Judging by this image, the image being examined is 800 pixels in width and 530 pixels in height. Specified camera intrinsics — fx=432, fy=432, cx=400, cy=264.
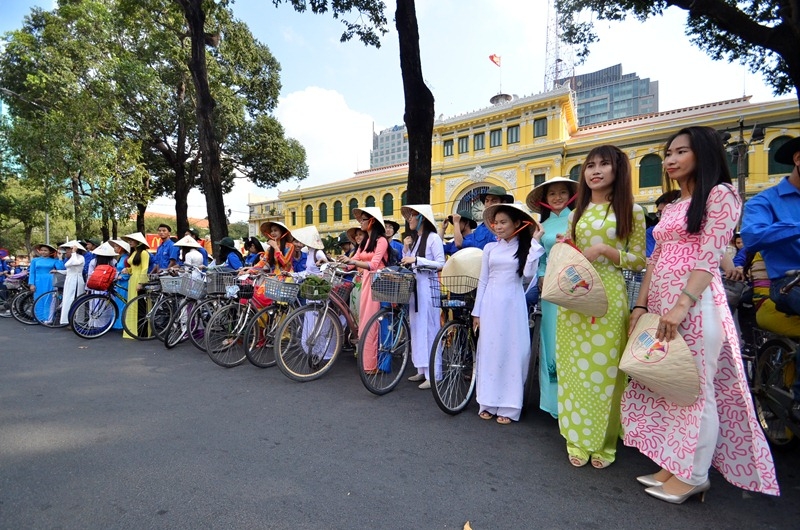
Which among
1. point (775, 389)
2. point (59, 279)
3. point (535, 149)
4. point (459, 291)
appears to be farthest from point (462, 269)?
point (535, 149)

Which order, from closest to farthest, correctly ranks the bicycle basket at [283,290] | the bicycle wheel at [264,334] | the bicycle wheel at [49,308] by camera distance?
the bicycle basket at [283,290]
the bicycle wheel at [264,334]
the bicycle wheel at [49,308]

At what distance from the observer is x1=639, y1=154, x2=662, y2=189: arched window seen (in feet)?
81.3

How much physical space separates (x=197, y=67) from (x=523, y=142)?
25.1 m

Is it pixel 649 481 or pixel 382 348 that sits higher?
pixel 382 348

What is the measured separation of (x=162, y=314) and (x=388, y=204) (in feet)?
97.8

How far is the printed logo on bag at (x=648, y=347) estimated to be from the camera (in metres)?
2.16

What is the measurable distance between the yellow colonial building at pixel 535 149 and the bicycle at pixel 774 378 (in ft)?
75.2

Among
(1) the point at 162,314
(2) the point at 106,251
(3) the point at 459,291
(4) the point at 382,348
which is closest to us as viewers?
Result: (3) the point at 459,291

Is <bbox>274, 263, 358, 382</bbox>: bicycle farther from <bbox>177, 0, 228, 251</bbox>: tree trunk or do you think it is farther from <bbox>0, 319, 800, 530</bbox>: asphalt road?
<bbox>177, 0, 228, 251</bbox>: tree trunk

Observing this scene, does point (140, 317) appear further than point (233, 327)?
Yes

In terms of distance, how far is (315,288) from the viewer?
4.40 m

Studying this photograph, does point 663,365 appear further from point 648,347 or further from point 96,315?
point 96,315

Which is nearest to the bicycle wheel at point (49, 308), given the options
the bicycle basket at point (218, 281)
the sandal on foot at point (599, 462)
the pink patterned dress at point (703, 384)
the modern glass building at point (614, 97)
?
the bicycle basket at point (218, 281)

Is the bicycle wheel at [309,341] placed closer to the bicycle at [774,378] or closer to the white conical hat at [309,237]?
the white conical hat at [309,237]
